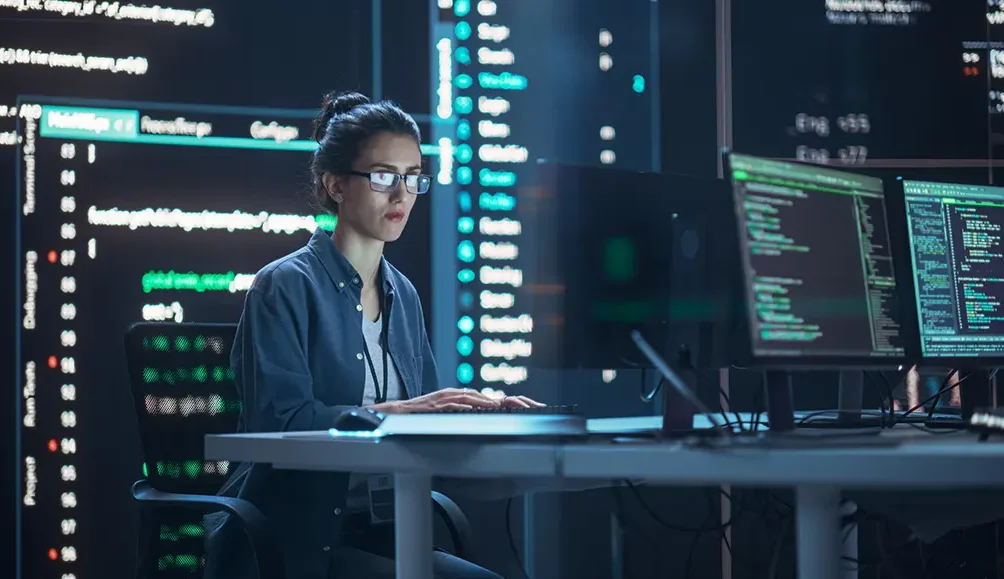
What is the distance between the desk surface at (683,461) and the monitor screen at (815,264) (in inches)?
7.9

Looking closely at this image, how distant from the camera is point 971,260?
1842 millimetres

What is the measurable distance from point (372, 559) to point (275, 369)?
1.27 feet

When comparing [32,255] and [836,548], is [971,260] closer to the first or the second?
[836,548]

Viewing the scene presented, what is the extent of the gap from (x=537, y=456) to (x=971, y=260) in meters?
1.01

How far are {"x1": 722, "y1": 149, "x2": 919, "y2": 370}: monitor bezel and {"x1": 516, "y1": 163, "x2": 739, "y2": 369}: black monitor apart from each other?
84mm

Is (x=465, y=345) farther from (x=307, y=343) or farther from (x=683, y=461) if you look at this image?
(x=683, y=461)

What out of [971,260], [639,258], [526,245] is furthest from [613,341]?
[526,245]

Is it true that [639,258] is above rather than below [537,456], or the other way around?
above

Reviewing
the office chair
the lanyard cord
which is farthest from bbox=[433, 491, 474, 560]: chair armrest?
the lanyard cord

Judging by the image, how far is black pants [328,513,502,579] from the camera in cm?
187

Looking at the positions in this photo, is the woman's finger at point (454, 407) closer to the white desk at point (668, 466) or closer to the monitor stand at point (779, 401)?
the white desk at point (668, 466)

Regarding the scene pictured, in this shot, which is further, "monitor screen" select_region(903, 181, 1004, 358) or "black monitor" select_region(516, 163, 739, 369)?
"monitor screen" select_region(903, 181, 1004, 358)

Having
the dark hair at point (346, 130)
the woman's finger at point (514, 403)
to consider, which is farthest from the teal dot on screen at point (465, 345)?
the woman's finger at point (514, 403)

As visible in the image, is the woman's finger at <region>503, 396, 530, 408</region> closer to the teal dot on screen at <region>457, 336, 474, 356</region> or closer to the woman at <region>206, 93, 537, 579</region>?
the woman at <region>206, 93, 537, 579</region>
